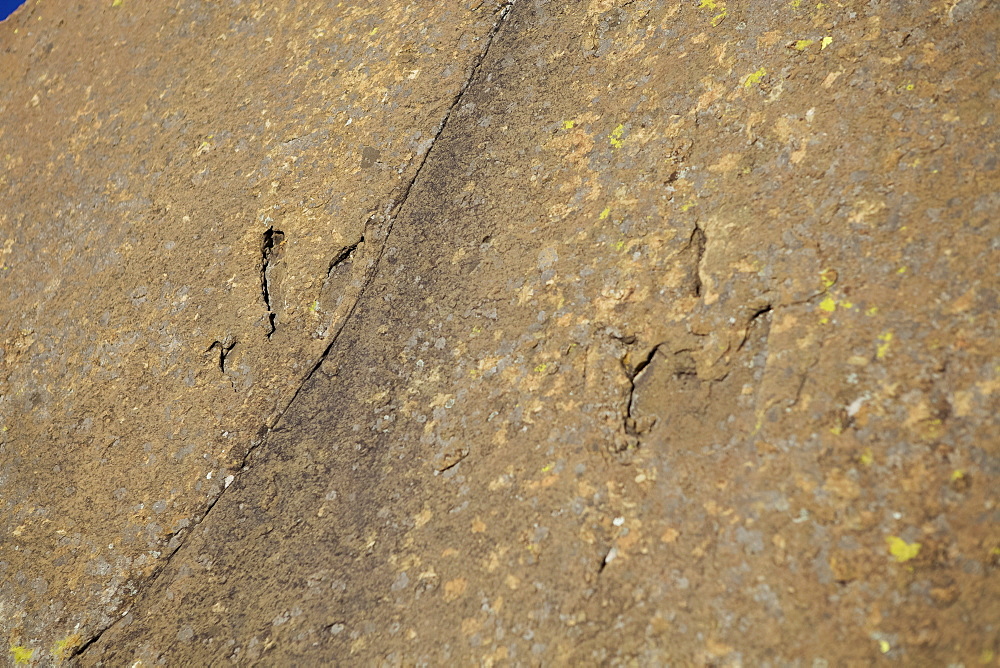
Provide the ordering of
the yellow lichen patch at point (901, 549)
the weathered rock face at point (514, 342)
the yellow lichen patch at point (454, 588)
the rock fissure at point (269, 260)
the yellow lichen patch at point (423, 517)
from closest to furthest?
the yellow lichen patch at point (901, 549), the weathered rock face at point (514, 342), the yellow lichen patch at point (454, 588), the yellow lichen patch at point (423, 517), the rock fissure at point (269, 260)

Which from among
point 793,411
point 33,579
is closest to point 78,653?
point 33,579

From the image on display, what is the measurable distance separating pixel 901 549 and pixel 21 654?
93.5 inches

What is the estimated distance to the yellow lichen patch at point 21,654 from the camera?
6.72ft

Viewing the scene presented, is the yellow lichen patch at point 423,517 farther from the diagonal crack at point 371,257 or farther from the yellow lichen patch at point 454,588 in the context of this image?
the diagonal crack at point 371,257

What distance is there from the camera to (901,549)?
138cm

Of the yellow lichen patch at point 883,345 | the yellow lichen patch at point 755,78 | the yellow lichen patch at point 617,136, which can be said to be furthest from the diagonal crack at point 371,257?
the yellow lichen patch at point 883,345

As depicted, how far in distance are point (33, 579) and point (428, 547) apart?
4.31 ft

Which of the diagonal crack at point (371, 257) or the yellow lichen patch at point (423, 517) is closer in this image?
the yellow lichen patch at point (423, 517)

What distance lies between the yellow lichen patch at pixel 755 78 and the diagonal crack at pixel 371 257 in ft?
2.90

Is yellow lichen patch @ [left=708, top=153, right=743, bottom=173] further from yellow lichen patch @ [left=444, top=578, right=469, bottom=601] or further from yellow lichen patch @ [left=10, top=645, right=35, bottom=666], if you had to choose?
yellow lichen patch @ [left=10, top=645, right=35, bottom=666]

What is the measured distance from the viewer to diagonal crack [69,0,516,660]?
6.67ft

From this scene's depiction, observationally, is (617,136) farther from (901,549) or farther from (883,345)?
(901,549)

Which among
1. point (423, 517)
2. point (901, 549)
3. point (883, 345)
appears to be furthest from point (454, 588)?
point (883, 345)

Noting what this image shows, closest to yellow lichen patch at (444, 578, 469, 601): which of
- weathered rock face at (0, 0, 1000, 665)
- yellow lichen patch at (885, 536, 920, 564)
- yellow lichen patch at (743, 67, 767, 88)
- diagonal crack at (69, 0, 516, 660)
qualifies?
weathered rock face at (0, 0, 1000, 665)
